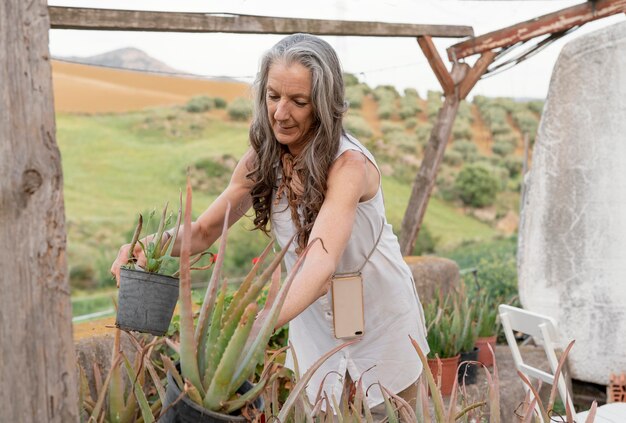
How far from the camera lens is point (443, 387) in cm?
457

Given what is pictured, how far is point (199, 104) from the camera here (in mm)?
15398

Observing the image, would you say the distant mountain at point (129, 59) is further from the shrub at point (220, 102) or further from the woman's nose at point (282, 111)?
the shrub at point (220, 102)

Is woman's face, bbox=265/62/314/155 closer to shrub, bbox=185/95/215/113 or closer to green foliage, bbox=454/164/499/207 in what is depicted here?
shrub, bbox=185/95/215/113

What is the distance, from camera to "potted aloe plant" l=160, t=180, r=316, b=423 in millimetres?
1408

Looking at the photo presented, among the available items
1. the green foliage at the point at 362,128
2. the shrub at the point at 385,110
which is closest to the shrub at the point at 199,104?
the green foliage at the point at 362,128

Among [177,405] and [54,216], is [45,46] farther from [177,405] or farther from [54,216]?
[177,405]

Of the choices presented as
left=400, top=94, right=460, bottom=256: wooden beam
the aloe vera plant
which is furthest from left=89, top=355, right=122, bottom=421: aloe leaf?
left=400, top=94, right=460, bottom=256: wooden beam

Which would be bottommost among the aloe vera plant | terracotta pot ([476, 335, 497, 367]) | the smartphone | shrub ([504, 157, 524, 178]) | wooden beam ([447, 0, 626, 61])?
terracotta pot ([476, 335, 497, 367])

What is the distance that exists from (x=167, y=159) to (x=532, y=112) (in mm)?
7025

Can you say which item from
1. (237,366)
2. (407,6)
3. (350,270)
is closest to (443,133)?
(407,6)

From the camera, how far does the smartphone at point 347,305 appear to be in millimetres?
2184

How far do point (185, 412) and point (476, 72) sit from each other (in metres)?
4.71

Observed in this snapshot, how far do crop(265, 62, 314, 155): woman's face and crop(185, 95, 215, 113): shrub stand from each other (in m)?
13.4

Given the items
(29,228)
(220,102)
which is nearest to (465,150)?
(220,102)
